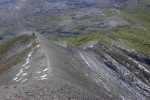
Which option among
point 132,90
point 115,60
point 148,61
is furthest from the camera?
point 148,61

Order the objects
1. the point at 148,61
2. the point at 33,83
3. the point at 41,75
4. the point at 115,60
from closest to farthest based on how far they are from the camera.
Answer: the point at 33,83 < the point at 41,75 < the point at 115,60 < the point at 148,61

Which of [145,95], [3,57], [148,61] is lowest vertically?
[148,61]

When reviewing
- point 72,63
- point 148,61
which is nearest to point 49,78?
point 72,63

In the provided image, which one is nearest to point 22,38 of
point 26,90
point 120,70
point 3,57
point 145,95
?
point 3,57

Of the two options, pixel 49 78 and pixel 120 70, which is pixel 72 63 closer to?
pixel 49 78

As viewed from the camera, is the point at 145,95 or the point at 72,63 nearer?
the point at 72,63

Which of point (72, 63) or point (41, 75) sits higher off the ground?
point (41, 75)

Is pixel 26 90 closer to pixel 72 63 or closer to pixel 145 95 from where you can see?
pixel 72 63

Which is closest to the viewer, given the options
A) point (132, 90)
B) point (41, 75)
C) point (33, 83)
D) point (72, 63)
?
point (33, 83)

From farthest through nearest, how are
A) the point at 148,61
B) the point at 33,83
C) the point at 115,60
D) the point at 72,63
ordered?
the point at 148,61
the point at 115,60
the point at 72,63
the point at 33,83
